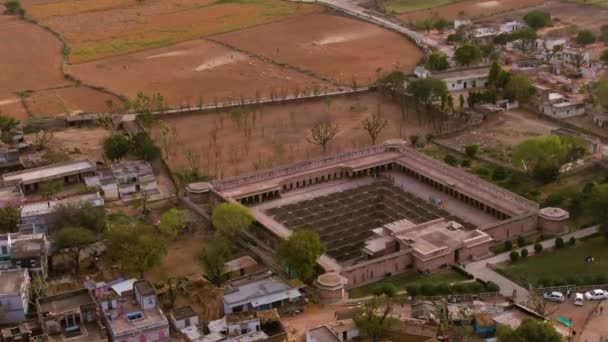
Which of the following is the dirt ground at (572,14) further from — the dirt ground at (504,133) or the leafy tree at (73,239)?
the leafy tree at (73,239)

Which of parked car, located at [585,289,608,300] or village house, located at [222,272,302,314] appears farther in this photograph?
parked car, located at [585,289,608,300]

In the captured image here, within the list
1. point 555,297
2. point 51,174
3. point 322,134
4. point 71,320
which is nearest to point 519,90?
point 322,134

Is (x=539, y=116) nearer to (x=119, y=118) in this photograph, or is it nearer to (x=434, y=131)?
(x=434, y=131)

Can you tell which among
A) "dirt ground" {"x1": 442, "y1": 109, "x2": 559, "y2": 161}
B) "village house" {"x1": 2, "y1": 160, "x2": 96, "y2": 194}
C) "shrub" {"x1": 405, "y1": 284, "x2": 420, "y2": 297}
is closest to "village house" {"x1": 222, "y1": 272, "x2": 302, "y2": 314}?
"shrub" {"x1": 405, "y1": 284, "x2": 420, "y2": 297}

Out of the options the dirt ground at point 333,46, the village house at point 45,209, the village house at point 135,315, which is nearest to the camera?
the village house at point 135,315

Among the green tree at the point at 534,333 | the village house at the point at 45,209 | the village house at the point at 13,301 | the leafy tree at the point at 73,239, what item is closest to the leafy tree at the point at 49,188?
the village house at the point at 45,209

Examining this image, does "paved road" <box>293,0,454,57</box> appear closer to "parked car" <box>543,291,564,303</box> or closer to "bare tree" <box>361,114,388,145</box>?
"bare tree" <box>361,114,388,145</box>
